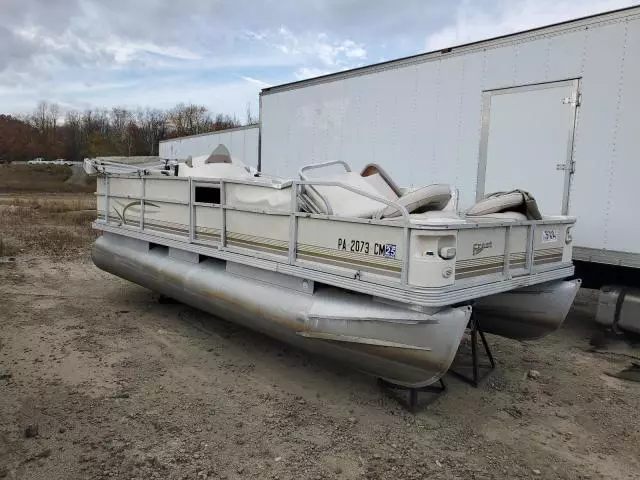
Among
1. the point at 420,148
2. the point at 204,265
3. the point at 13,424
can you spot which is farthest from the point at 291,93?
the point at 13,424

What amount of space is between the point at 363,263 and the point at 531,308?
1895 millimetres

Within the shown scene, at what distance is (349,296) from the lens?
3830 mm

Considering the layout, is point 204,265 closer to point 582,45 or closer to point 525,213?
point 525,213

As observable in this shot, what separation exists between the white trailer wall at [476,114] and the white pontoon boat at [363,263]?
40.9 inches

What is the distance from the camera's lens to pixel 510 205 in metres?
4.23

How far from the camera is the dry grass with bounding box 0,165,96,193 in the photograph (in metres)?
38.5

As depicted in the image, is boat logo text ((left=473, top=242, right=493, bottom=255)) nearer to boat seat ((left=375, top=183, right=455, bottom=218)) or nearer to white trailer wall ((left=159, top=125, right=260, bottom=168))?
boat seat ((left=375, top=183, right=455, bottom=218))

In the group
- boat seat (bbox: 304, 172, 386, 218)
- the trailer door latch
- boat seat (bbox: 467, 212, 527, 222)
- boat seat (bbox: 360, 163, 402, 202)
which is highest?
the trailer door latch

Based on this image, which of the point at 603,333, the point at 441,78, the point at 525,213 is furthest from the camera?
the point at 441,78

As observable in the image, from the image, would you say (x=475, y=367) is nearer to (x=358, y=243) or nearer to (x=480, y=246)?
(x=480, y=246)

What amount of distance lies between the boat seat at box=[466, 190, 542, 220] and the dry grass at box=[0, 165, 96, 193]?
38720 mm

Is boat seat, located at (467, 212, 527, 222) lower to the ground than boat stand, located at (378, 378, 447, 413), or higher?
higher

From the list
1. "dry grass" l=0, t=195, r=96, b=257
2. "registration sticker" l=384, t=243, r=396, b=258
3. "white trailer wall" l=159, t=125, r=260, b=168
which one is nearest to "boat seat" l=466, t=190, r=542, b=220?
"registration sticker" l=384, t=243, r=396, b=258

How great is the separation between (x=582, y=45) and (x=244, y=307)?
443 centimetres
